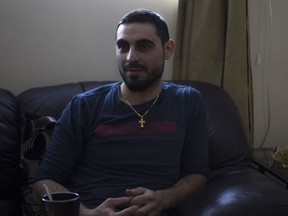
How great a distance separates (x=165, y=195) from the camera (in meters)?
1.42

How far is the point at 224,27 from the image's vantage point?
2.15 meters

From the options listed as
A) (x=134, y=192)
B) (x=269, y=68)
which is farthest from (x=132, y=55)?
(x=269, y=68)

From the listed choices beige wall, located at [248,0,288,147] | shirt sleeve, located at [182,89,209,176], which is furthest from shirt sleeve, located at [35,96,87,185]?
beige wall, located at [248,0,288,147]

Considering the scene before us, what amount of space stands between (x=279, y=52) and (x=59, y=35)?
1.20 meters

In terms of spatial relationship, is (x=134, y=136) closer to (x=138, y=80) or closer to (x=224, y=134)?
(x=138, y=80)

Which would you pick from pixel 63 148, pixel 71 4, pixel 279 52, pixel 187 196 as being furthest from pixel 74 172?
pixel 279 52

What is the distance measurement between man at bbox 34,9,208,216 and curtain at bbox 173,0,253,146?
542 millimetres

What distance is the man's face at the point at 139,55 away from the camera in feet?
5.10

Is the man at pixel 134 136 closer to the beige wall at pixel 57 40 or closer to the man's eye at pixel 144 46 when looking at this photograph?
the man's eye at pixel 144 46

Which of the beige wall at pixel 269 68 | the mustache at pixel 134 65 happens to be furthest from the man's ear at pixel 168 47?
the beige wall at pixel 269 68

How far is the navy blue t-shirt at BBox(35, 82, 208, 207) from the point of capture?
4.85 ft

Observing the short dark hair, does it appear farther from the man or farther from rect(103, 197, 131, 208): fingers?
rect(103, 197, 131, 208): fingers

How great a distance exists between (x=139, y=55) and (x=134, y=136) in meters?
0.30

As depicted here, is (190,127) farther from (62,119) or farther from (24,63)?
(24,63)
